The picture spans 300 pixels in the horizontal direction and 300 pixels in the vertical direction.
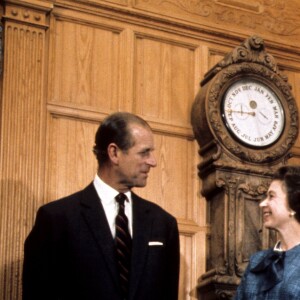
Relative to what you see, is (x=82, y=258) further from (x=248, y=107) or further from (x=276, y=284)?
(x=248, y=107)

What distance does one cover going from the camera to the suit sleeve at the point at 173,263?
3838 mm

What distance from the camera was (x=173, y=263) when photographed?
3.90 m

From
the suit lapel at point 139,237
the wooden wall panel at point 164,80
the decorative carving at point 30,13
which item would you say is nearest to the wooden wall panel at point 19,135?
the decorative carving at point 30,13

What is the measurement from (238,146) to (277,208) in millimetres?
1177

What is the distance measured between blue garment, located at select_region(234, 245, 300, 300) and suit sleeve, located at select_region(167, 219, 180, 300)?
288 millimetres

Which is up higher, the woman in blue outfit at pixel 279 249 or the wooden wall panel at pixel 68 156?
the wooden wall panel at pixel 68 156

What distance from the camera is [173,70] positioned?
5.23 metres

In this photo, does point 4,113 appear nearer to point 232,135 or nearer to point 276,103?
point 232,135

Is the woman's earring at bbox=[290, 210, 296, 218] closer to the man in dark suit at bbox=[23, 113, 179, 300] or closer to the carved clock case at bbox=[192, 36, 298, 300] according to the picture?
the man in dark suit at bbox=[23, 113, 179, 300]

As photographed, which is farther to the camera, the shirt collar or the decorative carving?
the decorative carving

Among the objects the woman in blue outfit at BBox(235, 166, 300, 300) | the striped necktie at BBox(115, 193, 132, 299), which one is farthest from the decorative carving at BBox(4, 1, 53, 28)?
the woman in blue outfit at BBox(235, 166, 300, 300)

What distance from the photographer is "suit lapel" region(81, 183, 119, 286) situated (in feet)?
11.9

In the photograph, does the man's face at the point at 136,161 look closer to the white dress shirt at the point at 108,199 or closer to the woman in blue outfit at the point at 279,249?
the white dress shirt at the point at 108,199

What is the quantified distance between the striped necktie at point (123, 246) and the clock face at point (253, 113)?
1489mm
